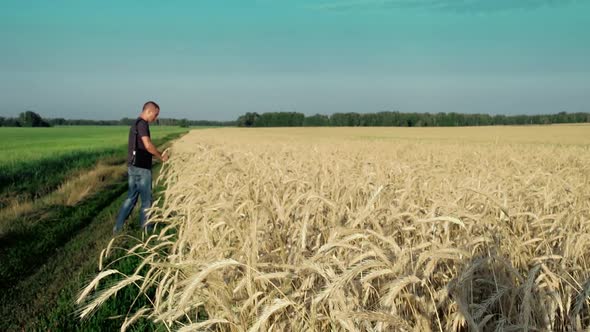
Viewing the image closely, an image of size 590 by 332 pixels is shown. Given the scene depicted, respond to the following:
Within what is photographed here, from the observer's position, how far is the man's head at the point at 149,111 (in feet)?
27.4

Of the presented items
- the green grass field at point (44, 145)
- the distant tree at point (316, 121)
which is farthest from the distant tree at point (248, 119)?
the green grass field at point (44, 145)

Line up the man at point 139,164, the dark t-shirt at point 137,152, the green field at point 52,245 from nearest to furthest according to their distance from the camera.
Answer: the green field at point 52,245, the man at point 139,164, the dark t-shirt at point 137,152

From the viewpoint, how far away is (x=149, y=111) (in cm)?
840

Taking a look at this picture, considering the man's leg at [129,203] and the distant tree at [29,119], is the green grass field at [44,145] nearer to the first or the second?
the man's leg at [129,203]

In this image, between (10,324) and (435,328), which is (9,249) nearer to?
(10,324)

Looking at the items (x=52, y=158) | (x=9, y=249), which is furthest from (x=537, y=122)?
(x=9, y=249)

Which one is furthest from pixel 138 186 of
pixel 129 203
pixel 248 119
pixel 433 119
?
pixel 248 119

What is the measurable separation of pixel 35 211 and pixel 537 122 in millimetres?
117599

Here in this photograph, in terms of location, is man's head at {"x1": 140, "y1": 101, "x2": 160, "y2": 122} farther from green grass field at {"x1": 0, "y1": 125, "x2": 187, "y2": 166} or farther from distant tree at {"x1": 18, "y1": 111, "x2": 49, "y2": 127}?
distant tree at {"x1": 18, "y1": 111, "x2": 49, "y2": 127}

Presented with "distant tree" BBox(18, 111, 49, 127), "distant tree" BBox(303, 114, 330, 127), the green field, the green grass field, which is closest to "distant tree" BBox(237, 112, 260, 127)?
"distant tree" BBox(303, 114, 330, 127)

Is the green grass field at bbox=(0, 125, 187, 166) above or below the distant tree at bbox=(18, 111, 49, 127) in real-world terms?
below

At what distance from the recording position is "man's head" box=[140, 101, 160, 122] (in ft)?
27.4

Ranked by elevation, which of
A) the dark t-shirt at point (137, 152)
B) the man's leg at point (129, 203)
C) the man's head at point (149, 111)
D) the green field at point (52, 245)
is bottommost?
the green field at point (52, 245)

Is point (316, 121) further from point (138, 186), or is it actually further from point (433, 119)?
point (138, 186)
